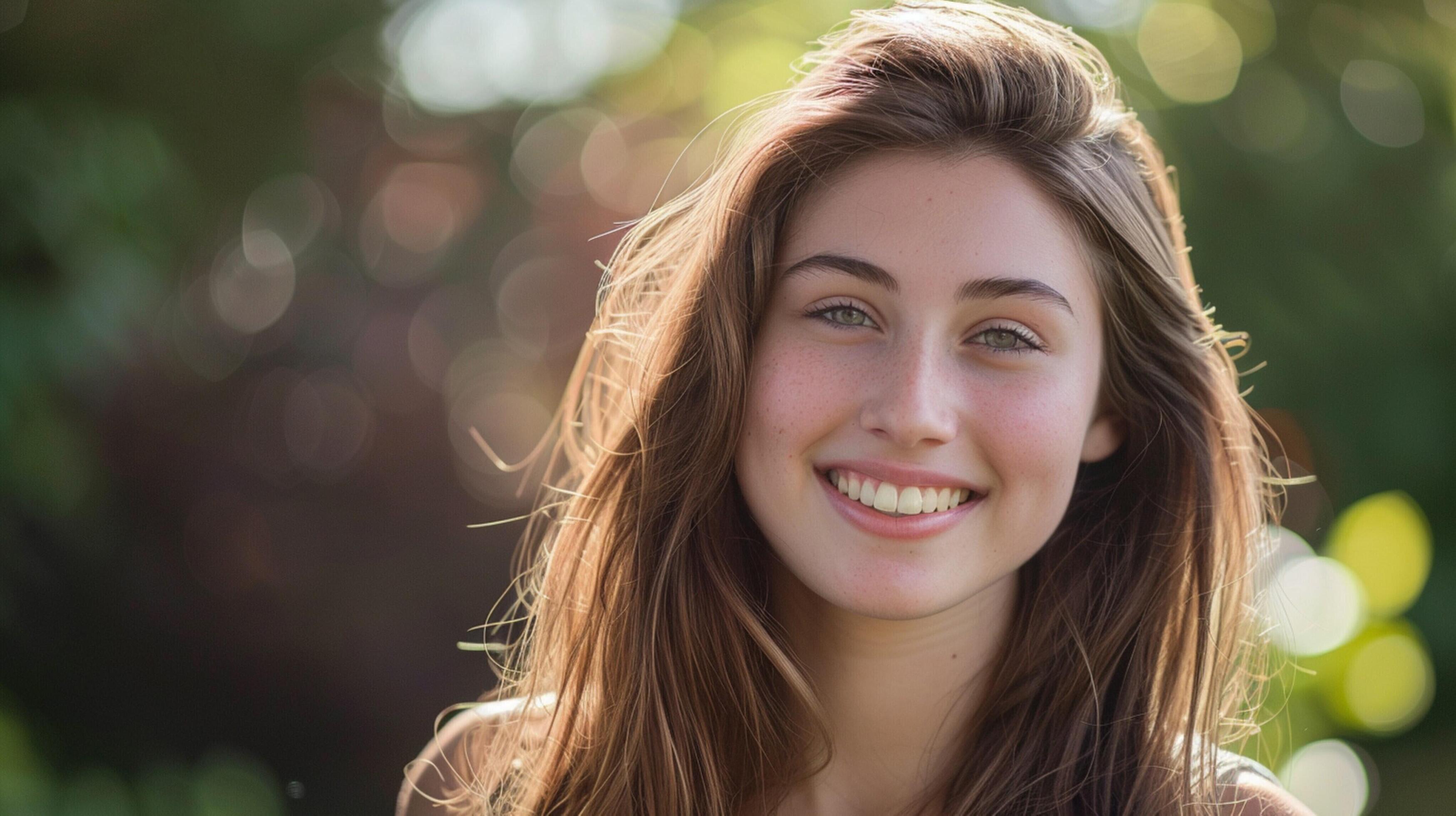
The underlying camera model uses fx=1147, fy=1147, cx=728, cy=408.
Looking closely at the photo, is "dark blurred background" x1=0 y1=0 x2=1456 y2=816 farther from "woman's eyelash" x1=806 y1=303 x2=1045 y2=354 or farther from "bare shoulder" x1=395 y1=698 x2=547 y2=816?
"bare shoulder" x1=395 y1=698 x2=547 y2=816

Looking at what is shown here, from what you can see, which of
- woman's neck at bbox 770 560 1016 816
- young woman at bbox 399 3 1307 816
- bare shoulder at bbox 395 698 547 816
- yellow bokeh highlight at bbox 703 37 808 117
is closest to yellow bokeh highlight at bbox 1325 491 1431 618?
young woman at bbox 399 3 1307 816

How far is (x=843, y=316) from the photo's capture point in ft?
5.85

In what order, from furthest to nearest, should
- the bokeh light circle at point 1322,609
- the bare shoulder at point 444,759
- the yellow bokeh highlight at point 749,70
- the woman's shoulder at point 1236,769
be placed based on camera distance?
the yellow bokeh highlight at point 749,70 < the bokeh light circle at point 1322,609 < the bare shoulder at point 444,759 < the woman's shoulder at point 1236,769

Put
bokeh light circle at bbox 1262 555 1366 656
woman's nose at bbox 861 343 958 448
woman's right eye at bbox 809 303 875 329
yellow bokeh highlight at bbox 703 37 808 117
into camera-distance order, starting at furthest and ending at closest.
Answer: yellow bokeh highlight at bbox 703 37 808 117
bokeh light circle at bbox 1262 555 1366 656
woman's right eye at bbox 809 303 875 329
woman's nose at bbox 861 343 958 448

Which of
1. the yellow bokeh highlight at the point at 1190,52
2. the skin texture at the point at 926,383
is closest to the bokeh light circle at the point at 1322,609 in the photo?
the skin texture at the point at 926,383

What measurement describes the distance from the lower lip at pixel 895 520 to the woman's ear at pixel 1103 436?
0.34m

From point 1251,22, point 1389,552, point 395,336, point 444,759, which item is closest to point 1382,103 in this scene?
point 1251,22

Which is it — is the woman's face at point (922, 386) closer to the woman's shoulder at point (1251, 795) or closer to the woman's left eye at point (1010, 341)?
the woman's left eye at point (1010, 341)

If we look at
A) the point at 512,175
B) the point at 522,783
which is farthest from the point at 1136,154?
the point at 512,175

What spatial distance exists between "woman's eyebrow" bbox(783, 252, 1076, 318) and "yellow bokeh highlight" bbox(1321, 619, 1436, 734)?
1.80m

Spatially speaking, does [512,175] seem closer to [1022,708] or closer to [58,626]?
[58,626]

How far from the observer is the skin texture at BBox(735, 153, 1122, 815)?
5.59ft

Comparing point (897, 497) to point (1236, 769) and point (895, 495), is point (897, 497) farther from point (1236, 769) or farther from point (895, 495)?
point (1236, 769)

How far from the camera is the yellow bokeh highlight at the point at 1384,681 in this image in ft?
9.73
